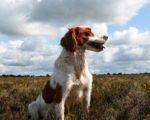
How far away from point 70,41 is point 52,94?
1.01 m

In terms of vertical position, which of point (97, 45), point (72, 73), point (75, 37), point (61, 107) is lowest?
point (61, 107)

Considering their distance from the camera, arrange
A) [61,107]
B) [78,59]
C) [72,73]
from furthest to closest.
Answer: [78,59]
[72,73]
[61,107]

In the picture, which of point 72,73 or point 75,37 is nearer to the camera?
point 72,73

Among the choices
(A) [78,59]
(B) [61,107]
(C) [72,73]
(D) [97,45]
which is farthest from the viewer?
(D) [97,45]

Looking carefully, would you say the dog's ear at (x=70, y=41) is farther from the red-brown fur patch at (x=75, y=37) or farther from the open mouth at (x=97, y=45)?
the open mouth at (x=97, y=45)

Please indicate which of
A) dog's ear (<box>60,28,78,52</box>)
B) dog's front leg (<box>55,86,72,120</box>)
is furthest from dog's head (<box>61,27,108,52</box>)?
dog's front leg (<box>55,86,72,120</box>)

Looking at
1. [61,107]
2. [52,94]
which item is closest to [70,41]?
[52,94]

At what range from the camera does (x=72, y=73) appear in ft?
11.3

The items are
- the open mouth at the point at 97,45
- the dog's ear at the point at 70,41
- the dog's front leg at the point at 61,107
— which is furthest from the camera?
the open mouth at the point at 97,45

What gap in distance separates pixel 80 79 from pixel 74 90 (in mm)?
237

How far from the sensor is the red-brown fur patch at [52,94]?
3.37 meters

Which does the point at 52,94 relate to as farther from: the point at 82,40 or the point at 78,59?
the point at 82,40

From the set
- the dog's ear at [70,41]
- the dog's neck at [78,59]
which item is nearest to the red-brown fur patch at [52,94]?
the dog's neck at [78,59]

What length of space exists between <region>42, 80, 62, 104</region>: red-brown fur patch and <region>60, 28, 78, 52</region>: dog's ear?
70 centimetres
